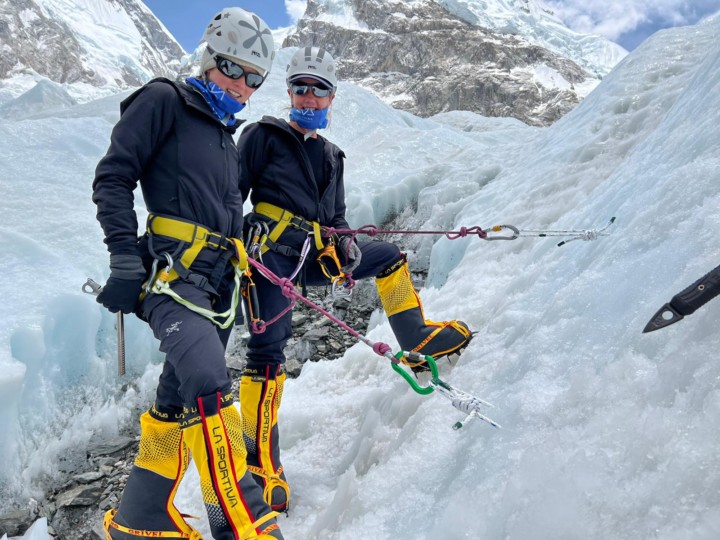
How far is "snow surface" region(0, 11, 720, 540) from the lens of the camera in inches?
56.5

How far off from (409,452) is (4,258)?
500 centimetres

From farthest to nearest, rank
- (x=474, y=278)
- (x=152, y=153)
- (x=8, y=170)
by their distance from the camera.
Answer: (x=8, y=170), (x=474, y=278), (x=152, y=153)

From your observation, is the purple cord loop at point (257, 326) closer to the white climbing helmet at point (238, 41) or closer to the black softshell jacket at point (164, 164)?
the black softshell jacket at point (164, 164)

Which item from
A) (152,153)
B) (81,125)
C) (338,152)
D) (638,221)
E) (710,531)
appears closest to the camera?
(710,531)

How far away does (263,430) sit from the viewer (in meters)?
2.88

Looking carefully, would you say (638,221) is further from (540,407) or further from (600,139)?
(600,139)

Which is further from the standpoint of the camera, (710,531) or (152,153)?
(152,153)

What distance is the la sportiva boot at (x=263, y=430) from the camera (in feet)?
9.32

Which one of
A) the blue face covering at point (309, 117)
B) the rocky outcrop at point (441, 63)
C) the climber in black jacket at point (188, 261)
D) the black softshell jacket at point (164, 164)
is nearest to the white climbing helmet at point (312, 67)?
the blue face covering at point (309, 117)

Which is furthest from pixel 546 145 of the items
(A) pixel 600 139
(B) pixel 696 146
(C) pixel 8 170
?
(C) pixel 8 170

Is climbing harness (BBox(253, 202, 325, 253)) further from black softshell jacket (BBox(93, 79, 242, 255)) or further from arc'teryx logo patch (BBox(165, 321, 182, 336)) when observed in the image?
arc'teryx logo patch (BBox(165, 321, 182, 336))

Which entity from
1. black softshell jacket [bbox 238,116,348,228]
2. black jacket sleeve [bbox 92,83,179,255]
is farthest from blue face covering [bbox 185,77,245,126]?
black softshell jacket [bbox 238,116,348,228]

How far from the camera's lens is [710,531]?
110 cm

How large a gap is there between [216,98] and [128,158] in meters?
0.52
